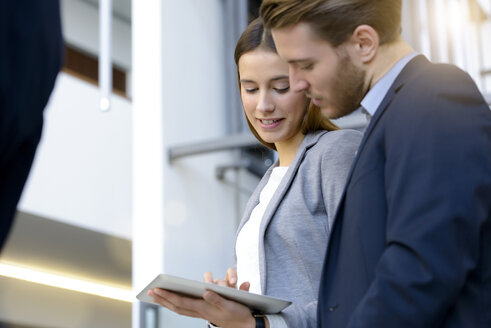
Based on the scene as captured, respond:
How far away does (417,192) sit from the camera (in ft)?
4.31

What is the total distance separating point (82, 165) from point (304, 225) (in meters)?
7.84

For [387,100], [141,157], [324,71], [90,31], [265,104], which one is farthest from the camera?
[90,31]

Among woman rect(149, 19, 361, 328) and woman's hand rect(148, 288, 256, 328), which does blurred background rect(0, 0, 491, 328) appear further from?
woman's hand rect(148, 288, 256, 328)

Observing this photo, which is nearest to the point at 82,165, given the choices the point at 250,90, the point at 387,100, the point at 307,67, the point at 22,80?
the point at 250,90

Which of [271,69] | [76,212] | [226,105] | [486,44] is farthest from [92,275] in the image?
[271,69]

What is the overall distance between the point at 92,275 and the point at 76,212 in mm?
2425

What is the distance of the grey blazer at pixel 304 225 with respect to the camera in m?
1.77

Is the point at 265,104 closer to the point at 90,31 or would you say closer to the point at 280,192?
the point at 280,192

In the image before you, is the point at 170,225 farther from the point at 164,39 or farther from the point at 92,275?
the point at 92,275

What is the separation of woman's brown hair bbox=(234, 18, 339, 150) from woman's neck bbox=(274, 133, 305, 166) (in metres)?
0.03

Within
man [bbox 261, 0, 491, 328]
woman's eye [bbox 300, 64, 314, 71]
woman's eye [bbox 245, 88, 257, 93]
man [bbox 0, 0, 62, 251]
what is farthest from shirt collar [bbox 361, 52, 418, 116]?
man [bbox 0, 0, 62, 251]

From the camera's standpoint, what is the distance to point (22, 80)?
3.49ft

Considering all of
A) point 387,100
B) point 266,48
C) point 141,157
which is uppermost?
point 141,157

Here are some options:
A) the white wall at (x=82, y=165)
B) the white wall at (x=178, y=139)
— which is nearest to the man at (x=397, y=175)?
the white wall at (x=178, y=139)
